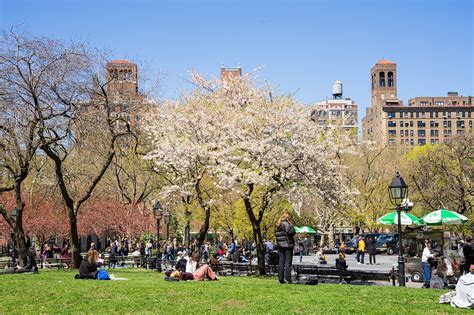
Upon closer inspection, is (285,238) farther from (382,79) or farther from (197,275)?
(382,79)

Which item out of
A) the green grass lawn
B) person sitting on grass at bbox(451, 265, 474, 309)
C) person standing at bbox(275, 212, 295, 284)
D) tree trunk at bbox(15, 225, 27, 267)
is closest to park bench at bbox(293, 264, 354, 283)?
person standing at bbox(275, 212, 295, 284)

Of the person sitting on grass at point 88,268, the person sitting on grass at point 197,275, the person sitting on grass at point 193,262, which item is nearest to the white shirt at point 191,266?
the person sitting on grass at point 193,262

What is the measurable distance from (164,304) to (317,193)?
38.6ft

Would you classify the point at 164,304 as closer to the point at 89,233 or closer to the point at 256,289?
the point at 256,289

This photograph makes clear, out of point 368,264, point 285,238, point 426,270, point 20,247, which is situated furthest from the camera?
point 368,264

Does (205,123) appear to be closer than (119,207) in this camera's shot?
Yes

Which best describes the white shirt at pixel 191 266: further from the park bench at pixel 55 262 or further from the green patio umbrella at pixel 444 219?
the green patio umbrella at pixel 444 219

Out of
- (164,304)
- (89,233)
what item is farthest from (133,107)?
(89,233)

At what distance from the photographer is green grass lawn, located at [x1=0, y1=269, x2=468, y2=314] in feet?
35.9

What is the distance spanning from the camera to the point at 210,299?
12078mm

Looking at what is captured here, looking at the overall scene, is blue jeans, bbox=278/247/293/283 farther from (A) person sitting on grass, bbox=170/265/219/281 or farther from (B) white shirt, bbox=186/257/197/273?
(B) white shirt, bbox=186/257/197/273

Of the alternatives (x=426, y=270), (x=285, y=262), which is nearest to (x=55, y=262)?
(x=426, y=270)

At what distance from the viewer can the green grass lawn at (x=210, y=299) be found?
431 inches

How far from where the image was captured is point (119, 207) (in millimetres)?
49188
